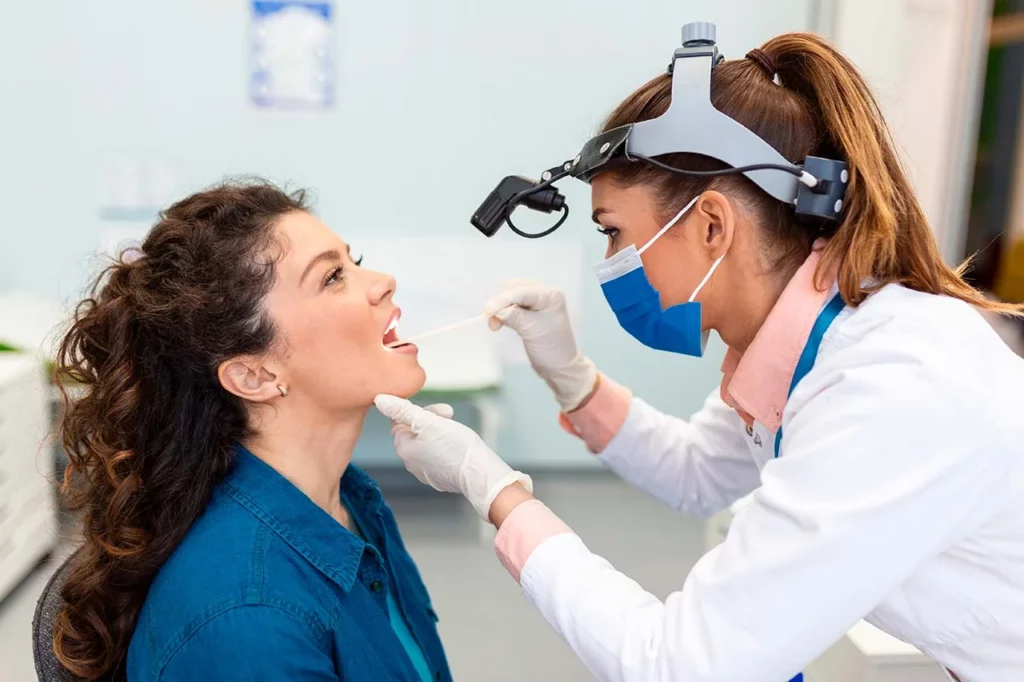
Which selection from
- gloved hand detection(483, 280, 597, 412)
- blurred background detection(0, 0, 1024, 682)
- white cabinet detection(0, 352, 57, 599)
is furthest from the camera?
blurred background detection(0, 0, 1024, 682)

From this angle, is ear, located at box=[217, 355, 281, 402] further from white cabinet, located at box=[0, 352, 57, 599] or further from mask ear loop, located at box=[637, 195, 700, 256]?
white cabinet, located at box=[0, 352, 57, 599]

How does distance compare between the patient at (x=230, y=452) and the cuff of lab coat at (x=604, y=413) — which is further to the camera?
the cuff of lab coat at (x=604, y=413)

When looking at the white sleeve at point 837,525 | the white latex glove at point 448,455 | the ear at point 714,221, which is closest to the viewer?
the white sleeve at point 837,525

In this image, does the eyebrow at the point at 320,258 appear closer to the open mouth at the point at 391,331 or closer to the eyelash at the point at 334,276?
the eyelash at the point at 334,276

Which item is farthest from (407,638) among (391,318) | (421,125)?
(421,125)

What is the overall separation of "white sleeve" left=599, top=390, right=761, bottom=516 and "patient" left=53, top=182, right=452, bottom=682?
55cm

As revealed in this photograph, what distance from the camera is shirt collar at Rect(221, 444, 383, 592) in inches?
43.6

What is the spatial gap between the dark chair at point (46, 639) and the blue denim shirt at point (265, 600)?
0.28 feet

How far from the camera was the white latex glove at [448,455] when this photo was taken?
1.23 meters

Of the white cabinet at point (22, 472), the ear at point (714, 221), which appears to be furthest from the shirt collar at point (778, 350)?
the white cabinet at point (22, 472)

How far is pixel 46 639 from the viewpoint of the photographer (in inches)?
39.7

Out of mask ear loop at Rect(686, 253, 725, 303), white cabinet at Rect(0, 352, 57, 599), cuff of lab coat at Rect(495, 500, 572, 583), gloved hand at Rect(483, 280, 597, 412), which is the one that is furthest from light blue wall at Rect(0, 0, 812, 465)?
cuff of lab coat at Rect(495, 500, 572, 583)

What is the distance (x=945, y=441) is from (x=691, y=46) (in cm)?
62

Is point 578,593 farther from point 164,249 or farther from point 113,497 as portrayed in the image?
point 164,249
